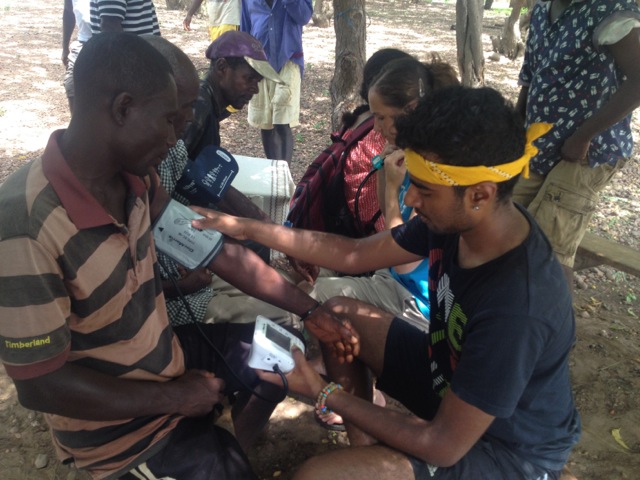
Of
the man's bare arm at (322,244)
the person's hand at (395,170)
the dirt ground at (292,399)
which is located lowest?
the dirt ground at (292,399)

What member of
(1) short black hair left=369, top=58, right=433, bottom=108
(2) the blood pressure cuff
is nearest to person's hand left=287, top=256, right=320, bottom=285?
(2) the blood pressure cuff

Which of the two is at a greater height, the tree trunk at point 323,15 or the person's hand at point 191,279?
the tree trunk at point 323,15

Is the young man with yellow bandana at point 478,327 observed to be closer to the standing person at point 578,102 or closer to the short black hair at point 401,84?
the short black hair at point 401,84

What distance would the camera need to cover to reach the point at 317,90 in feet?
28.6

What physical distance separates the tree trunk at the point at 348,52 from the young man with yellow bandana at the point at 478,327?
12.5ft

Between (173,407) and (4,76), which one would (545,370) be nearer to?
(173,407)

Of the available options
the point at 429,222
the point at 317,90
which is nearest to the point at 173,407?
the point at 429,222

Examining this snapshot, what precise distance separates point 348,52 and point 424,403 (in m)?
4.21

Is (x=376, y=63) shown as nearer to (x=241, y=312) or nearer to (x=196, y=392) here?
(x=241, y=312)

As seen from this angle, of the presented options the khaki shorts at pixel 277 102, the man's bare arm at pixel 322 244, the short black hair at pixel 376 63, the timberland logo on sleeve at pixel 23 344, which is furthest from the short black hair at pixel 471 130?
the khaki shorts at pixel 277 102

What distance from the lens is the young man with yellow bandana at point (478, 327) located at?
5.32 ft

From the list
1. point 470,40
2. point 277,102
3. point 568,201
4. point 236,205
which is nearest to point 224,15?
point 277,102

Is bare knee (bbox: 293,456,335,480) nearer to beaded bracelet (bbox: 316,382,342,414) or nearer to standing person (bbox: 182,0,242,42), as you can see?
beaded bracelet (bbox: 316,382,342,414)

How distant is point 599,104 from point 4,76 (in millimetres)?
8469
